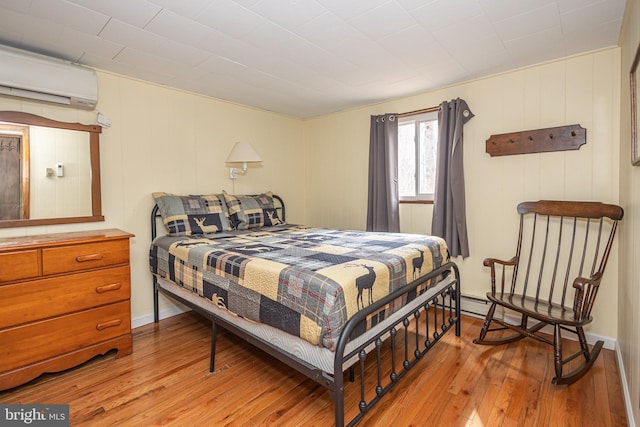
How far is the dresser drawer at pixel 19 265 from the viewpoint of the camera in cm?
185

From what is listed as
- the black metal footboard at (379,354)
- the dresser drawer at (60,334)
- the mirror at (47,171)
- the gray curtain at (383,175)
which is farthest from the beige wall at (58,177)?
the gray curtain at (383,175)

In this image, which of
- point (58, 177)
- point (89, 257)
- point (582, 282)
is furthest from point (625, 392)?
point (58, 177)

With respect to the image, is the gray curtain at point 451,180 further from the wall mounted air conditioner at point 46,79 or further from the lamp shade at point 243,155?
the wall mounted air conditioner at point 46,79

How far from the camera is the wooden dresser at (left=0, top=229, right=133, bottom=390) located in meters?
1.88

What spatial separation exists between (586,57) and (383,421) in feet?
9.97

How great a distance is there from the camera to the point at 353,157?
13.3 feet

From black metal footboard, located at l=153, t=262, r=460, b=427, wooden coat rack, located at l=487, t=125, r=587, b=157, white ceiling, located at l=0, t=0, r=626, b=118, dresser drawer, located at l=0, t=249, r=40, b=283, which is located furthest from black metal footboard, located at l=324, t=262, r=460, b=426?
dresser drawer, located at l=0, t=249, r=40, b=283

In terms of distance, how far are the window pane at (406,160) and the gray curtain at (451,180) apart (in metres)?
0.41

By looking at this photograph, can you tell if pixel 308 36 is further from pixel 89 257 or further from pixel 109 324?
pixel 109 324

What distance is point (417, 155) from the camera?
352 cm

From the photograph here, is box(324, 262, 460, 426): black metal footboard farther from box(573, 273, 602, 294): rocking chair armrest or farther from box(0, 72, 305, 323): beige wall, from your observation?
box(0, 72, 305, 323): beige wall

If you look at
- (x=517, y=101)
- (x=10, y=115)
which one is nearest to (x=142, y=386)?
(x=10, y=115)

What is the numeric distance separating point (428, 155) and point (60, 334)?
3.55 metres

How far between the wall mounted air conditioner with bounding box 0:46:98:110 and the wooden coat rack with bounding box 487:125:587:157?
11.6 feet
